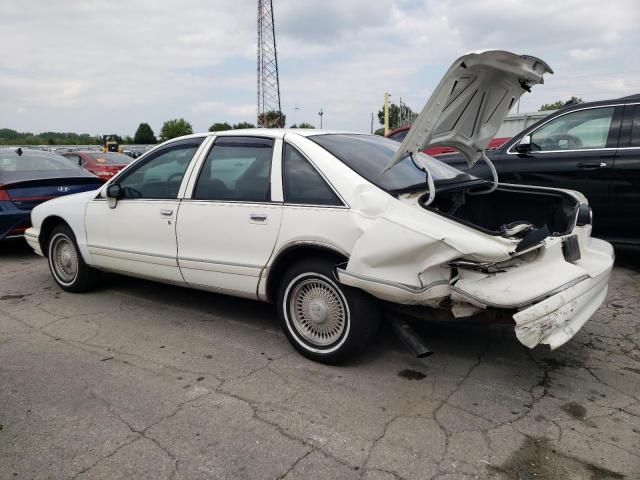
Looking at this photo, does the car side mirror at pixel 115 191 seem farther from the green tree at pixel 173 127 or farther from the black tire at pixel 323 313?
the green tree at pixel 173 127

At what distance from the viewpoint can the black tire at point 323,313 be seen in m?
3.22

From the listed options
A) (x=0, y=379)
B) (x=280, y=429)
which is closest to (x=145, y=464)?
(x=280, y=429)

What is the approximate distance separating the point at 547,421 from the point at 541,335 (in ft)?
1.51

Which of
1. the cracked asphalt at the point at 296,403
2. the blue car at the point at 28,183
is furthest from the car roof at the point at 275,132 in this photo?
the blue car at the point at 28,183

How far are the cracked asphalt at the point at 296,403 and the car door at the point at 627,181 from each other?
4.25 ft

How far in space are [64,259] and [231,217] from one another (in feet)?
7.77

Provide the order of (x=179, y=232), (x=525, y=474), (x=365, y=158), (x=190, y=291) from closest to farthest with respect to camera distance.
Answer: (x=525, y=474) → (x=365, y=158) → (x=179, y=232) → (x=190, y=291)

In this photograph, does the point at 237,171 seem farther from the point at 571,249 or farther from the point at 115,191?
the point at 571,249

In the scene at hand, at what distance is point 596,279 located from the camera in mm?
3225

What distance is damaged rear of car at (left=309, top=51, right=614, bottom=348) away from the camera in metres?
2.79

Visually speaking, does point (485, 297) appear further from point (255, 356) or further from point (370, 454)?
point (255, 356)

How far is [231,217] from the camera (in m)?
3.75

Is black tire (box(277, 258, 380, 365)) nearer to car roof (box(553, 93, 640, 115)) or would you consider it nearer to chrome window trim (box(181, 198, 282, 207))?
chrome window trim (box(181, 198, 282, 207))

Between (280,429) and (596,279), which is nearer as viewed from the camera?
(280,429)
